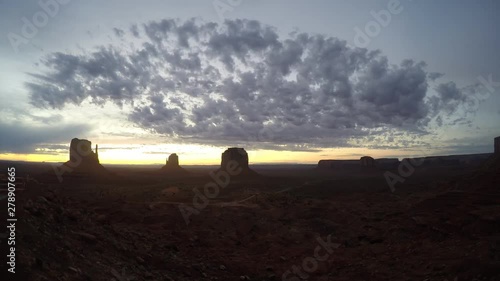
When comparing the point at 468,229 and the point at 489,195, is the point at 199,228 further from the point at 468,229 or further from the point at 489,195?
the point at 489,195

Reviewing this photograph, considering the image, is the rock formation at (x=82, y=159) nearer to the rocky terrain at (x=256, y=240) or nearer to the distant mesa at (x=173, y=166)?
the distant mesa at (x=173, y=166)

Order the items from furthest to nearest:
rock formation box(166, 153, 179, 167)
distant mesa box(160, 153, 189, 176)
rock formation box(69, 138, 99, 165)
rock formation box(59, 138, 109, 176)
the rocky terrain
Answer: rock formation box(166, 153, 179, 167) < distant mesa box(160, 153, 189, 176) < rock formation box(69, 138, 99, 165) < rock formation box(59, 138, 109, 176) < the rocky terrain

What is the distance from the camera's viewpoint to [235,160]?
85125 millimetres

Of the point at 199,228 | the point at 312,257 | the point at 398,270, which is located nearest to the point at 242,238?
the point at 199,228

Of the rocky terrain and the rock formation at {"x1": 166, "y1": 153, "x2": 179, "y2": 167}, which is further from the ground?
the rock formation at {"x1": 166, "y1": 153, "x2": 179, "y2": 167}

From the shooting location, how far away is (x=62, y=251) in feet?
32.6

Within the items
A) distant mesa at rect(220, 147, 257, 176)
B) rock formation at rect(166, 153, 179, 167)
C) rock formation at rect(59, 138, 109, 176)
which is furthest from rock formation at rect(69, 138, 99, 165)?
rock formation at rect(166, 153, 179, 167)

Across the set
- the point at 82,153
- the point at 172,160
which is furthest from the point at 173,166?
the point at 82,153

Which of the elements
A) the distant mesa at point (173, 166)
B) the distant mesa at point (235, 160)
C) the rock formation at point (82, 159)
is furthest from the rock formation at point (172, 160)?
the rock formation at point (82, 159)

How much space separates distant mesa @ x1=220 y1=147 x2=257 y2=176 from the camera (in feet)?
278

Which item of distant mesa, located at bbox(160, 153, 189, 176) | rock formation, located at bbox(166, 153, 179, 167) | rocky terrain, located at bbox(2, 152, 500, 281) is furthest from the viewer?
rock formation, located at bbox(166, 153, 179, 167)

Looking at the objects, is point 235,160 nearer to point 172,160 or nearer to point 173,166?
point 173,166

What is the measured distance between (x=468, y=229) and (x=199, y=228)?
17235 millimetres

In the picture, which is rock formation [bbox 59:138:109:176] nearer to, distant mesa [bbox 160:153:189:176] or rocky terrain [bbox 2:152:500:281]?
distant mesa [bbox 160:153:189:176]
